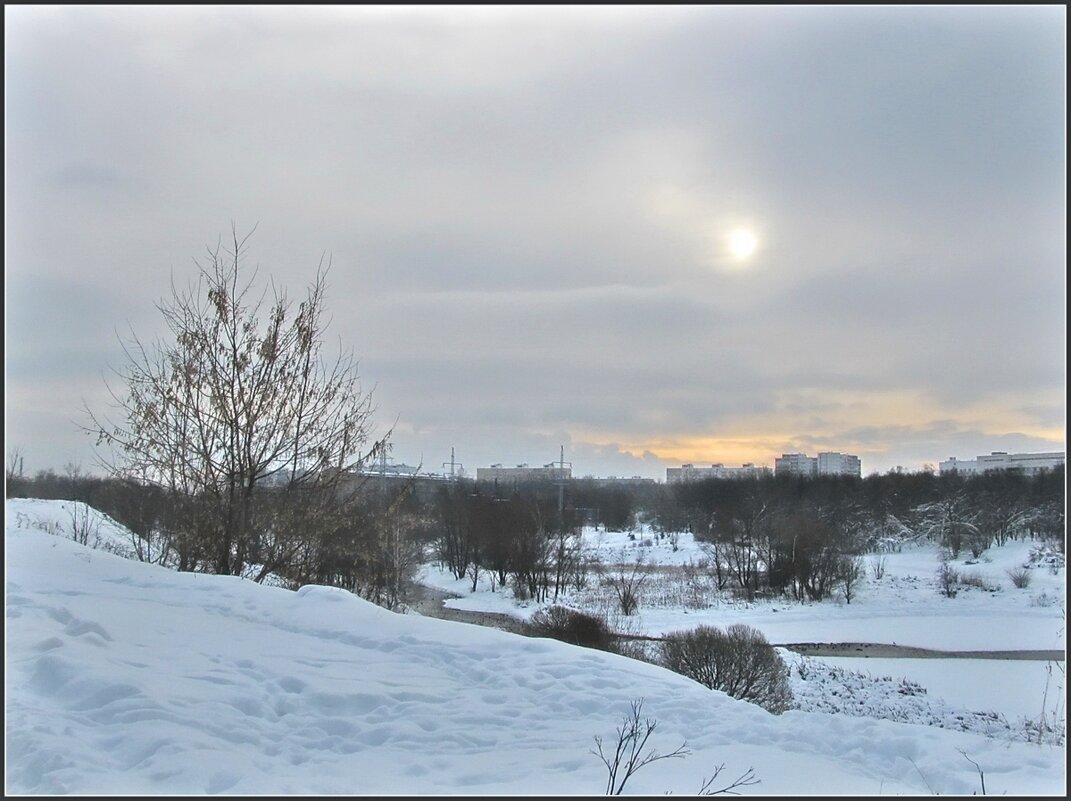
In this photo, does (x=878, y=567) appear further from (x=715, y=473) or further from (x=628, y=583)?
(x=715, y=473)

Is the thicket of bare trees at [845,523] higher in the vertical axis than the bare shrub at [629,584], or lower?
higher

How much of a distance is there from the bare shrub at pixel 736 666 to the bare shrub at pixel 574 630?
6.84 ft

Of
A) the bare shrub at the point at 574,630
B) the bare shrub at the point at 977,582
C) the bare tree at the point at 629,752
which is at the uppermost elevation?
the bare tree at the point at 629,752

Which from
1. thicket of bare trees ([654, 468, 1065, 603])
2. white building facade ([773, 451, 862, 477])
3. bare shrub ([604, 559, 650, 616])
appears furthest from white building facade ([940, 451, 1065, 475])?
bare shrub ([604, 559, 650, 616])

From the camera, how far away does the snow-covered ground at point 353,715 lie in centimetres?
360

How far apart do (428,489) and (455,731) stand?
99.3 feet

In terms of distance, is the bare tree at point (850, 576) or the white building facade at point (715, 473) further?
the white building facade at point (715, 473)

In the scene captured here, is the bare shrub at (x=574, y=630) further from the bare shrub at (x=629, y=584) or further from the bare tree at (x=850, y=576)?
the bare tree at (x=850, y=576)

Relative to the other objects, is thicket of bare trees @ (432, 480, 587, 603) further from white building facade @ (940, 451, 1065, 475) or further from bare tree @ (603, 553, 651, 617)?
white building facade @ (940, 451, 1065, 475)

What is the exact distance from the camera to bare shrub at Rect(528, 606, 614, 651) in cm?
Result: 1389

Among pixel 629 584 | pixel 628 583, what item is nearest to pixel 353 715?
pixel 629 584

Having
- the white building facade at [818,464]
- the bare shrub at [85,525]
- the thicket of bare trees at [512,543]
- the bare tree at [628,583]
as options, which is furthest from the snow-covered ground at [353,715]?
the white building facade at [818,464]

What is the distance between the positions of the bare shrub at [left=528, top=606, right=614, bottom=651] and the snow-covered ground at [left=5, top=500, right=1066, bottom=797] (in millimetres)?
7753

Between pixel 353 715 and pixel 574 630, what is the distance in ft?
34.3
